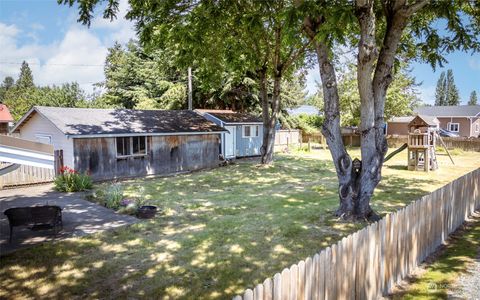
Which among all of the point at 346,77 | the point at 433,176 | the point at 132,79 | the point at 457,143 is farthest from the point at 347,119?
the point at 132,79

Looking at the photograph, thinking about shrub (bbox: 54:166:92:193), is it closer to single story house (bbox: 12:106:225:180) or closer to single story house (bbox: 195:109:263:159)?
single story house (bbox: 12:106:225:180)

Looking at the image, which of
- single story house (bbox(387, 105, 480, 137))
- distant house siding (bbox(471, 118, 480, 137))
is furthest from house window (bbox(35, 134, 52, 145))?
distant house siding (bbox(471, 118, 480, 137))

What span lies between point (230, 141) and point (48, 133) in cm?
1300

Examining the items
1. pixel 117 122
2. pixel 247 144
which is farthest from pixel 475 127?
pixel 117 122

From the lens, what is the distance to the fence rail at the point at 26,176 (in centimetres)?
1573

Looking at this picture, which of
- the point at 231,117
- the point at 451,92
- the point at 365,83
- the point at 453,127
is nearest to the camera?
the point at 365,83

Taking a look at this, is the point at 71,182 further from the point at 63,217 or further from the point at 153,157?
the point at 153,157

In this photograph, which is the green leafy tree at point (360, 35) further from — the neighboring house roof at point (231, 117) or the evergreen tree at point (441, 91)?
the evergreen tree at point (441, 91)

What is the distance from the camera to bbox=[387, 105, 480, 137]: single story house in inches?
1886

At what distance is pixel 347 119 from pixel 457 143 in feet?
34.8

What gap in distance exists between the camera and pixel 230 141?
90.3ft

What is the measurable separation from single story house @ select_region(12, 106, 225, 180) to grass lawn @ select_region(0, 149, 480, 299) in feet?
12.7

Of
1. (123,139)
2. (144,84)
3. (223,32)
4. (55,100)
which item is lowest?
(123,139)

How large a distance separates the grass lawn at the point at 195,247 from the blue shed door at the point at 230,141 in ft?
39.2
